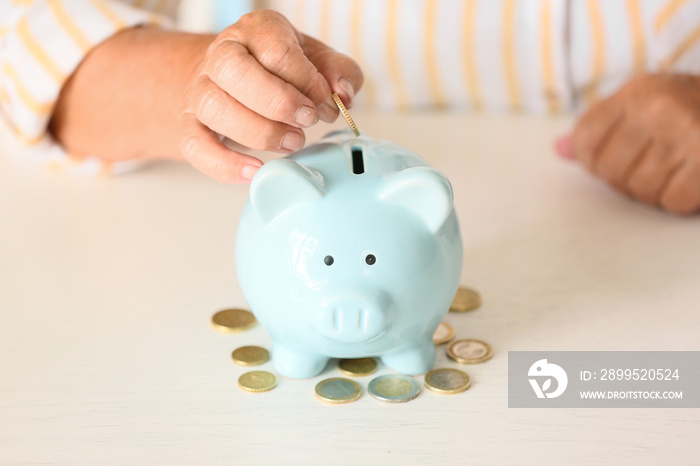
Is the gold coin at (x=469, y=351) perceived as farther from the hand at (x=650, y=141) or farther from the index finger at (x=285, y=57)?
the hand at (x=650, y=141)

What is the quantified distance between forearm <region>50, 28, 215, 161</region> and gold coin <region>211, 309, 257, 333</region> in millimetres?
244

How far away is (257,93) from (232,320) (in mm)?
216

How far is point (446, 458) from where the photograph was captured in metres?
0.52

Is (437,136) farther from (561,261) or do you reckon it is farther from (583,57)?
(561,261)

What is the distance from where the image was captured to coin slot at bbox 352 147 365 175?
23.5 inches

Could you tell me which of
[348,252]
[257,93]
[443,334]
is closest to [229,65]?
[257,93]

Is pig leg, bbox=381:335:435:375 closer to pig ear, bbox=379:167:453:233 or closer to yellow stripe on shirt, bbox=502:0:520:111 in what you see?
pig ear, bbox=379:167:453:233

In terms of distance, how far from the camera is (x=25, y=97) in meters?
0.98

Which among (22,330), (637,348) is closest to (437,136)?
(637,348)

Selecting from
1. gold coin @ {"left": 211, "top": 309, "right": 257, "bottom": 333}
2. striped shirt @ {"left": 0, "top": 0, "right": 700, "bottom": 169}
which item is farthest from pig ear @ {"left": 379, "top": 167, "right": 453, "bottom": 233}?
striped shirt @ {"left": 0, "top": 0, "right": 700, "bottom": 169}

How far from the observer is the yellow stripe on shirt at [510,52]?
124 centimetres

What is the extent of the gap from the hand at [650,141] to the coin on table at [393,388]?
49 centimetres

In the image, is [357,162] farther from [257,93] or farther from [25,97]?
[25,97]

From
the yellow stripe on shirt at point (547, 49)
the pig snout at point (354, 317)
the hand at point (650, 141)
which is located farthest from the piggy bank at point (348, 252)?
the yellow stripe on shirt at point (547, 49)
